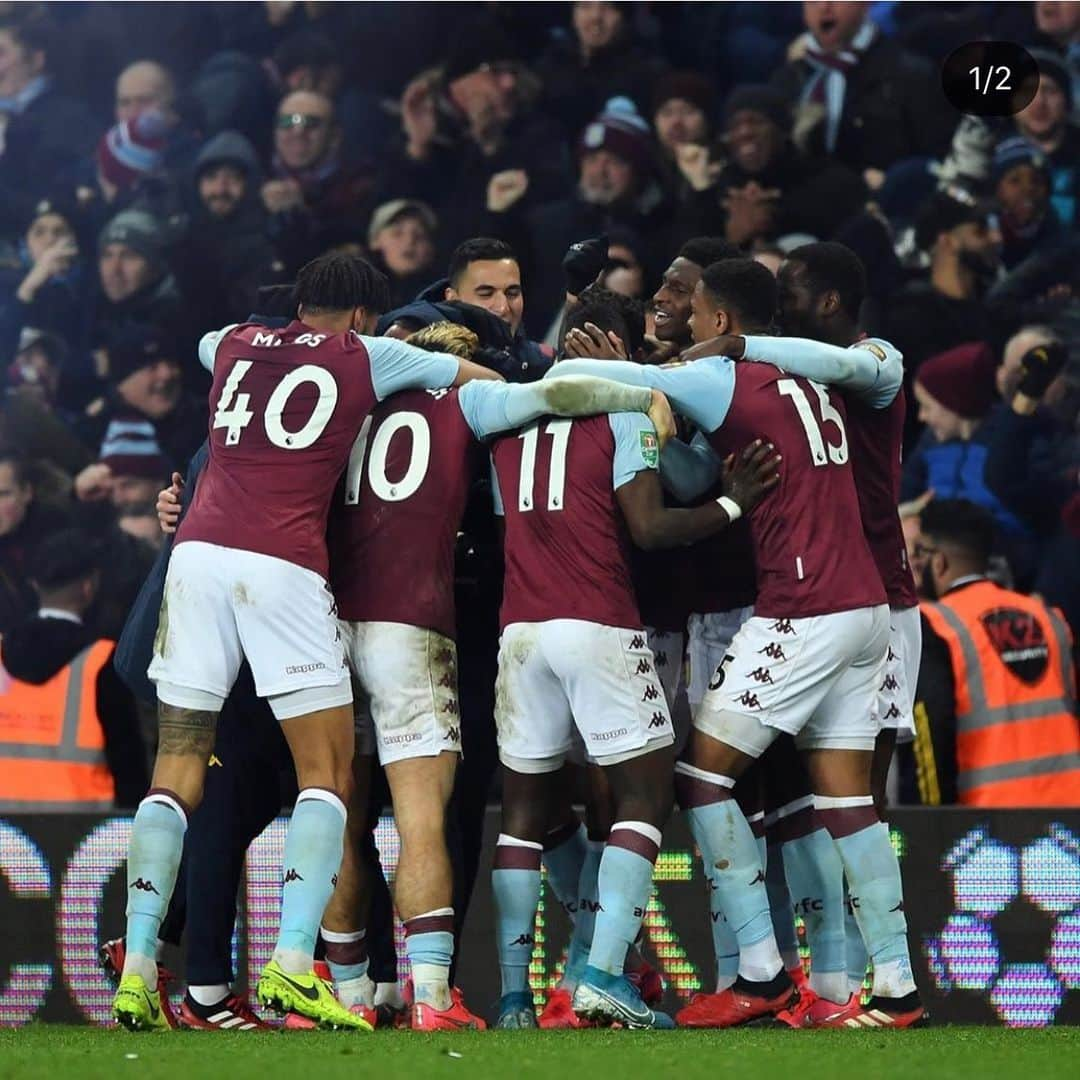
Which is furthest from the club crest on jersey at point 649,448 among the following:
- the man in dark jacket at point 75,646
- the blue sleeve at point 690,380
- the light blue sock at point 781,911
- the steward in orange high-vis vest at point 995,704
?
the man in dark jacket at point 75,646

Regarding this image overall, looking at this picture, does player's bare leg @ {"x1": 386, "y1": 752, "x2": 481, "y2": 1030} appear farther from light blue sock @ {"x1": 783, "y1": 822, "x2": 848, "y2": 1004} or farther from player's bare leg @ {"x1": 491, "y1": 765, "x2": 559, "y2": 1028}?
light blue sock @ {"x1": 783, "y1": 822, "x2": 848, "y2": 1004}

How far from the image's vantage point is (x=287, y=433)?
5.13 metres

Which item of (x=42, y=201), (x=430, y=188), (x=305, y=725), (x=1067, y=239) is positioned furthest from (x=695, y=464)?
(x=42, y=201)

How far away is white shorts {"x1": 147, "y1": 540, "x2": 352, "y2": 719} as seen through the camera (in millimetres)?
5039

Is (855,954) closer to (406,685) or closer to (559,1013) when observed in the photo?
(559,1013)

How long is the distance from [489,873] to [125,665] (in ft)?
4.20

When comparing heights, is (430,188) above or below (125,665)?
above

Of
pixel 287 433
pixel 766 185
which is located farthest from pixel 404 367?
pixel 766 185

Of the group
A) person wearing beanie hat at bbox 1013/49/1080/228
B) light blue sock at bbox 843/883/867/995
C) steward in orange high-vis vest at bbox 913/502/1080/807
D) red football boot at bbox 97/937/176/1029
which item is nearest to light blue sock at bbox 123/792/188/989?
red football boot at bbox 97/937/176/1029

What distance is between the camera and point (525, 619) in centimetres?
517

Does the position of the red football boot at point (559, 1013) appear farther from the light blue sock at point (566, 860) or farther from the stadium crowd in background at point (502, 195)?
the stadium crowd in background at point (502, 195)

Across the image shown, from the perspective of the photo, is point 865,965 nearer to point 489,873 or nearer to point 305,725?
point 489,873

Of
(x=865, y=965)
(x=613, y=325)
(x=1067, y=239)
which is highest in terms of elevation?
(x=1067, y=239)

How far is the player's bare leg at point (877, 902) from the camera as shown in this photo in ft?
16.6
